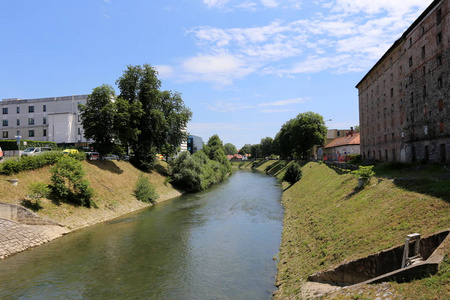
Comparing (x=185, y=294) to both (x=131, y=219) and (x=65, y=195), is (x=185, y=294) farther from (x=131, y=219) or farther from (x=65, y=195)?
(x=65, y=195)

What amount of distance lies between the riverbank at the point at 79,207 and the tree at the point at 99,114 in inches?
198

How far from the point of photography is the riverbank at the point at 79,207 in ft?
75.3

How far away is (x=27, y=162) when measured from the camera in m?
30.3

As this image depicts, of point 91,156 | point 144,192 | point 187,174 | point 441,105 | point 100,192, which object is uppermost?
point 441,105

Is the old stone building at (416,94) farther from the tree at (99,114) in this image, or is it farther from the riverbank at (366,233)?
the tree at (99,114)

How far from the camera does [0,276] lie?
56.6ft

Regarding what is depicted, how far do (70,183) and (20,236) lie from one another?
1097cm

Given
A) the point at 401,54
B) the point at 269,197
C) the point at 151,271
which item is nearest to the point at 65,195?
the point at 151,271

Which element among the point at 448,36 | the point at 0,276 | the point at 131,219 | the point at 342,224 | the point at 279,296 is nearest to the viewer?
the point at 279,296

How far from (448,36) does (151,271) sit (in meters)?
37.5

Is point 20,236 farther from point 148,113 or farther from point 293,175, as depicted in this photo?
point 293,175

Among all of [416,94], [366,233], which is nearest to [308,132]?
[416,94]

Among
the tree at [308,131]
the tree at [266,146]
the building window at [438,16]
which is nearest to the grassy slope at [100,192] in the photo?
the building window at [438,16]

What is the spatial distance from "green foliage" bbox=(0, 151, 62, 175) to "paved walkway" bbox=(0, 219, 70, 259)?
7897mm
